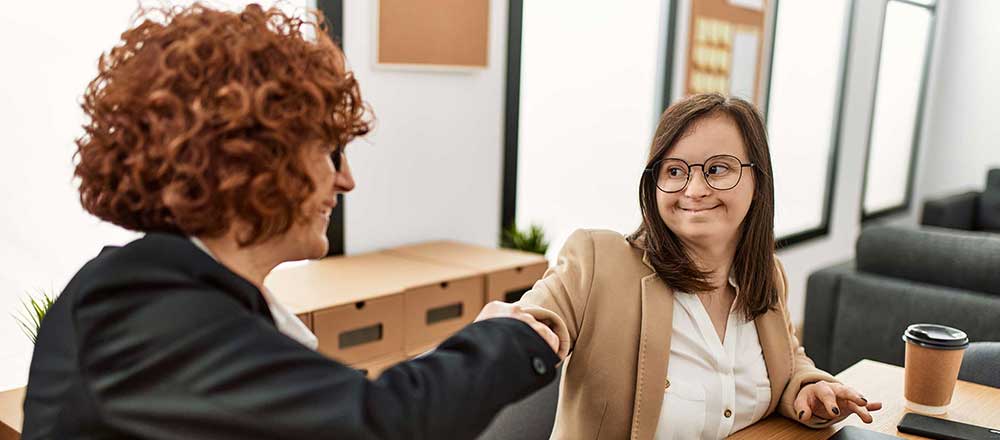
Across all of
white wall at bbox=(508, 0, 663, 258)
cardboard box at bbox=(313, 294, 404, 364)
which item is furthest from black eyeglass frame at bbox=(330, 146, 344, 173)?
white wall at bbox=(508, 0, 663, 258)

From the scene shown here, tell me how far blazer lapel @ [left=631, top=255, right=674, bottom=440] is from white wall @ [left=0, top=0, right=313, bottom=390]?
1.20 meters

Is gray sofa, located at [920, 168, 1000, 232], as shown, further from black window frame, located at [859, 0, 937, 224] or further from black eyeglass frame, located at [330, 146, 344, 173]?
black eyeglass frame, located at [330, 146, 344, 173]

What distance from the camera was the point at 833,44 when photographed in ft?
18.7

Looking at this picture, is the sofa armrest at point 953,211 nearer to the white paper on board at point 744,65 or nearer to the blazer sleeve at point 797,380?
the white paper on board at point 744,65

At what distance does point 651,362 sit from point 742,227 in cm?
36

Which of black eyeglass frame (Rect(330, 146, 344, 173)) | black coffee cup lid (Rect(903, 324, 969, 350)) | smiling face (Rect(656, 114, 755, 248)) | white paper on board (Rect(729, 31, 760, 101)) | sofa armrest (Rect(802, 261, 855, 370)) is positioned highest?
white paper on board (Rect(729, 31, 760, 101))

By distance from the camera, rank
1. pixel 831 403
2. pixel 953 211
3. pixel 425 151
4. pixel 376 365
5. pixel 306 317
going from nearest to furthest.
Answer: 1. pixel 831 403
2. pixel 306 317
3. pixel 376 365
4. pixel 425 151
5. pixel 953 211

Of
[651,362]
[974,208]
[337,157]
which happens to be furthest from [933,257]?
[974,208]

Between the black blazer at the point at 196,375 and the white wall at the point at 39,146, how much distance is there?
145 centimetres

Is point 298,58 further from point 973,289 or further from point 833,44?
point 833,44

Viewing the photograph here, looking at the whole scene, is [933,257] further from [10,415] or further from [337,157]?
[10,415]

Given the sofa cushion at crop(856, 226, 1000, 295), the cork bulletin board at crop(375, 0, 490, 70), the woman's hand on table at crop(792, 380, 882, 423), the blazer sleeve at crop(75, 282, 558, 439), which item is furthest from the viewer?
the sofa cushion at crop(856, 226, 1000, 295)

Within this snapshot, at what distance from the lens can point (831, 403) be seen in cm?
154

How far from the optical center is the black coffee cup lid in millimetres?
1610
